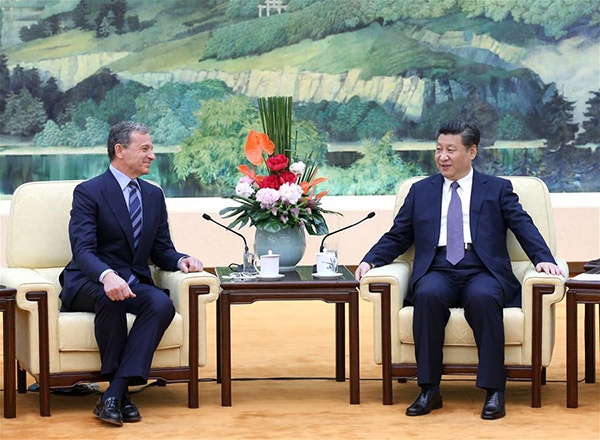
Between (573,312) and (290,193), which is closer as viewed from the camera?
(573,312)

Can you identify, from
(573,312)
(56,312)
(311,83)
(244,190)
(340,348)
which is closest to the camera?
(56,312)

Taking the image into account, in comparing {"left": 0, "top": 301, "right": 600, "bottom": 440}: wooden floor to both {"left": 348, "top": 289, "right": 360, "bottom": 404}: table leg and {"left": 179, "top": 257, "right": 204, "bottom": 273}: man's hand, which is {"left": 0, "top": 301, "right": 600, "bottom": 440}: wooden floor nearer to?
{"left": 348, "top": 289, "right": 360, "bottom": 404}: table leg

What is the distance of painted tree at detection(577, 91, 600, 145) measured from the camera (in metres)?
8.66

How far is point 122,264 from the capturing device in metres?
4.56

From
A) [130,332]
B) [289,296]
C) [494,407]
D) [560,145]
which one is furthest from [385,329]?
[560,145]

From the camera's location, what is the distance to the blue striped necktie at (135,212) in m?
4.60

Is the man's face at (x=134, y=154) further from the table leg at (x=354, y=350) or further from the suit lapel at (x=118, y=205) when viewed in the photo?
the table leg at (x=354, y=350)

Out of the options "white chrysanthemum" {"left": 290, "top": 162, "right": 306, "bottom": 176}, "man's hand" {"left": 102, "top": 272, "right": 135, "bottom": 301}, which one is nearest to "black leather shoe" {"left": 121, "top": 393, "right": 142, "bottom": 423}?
"man's hand" {"left": 102, "top": 272, "right": 135, "bottom": 301}

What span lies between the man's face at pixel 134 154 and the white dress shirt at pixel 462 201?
1231mm

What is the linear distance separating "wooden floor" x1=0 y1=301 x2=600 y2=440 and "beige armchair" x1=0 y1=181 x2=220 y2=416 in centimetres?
15

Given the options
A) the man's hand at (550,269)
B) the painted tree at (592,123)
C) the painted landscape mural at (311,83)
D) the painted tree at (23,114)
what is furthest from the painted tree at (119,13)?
the man's hand at (550,269)

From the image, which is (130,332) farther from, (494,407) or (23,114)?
(23,114)

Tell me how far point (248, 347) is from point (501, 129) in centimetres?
360

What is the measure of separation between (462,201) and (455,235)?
16 cm
